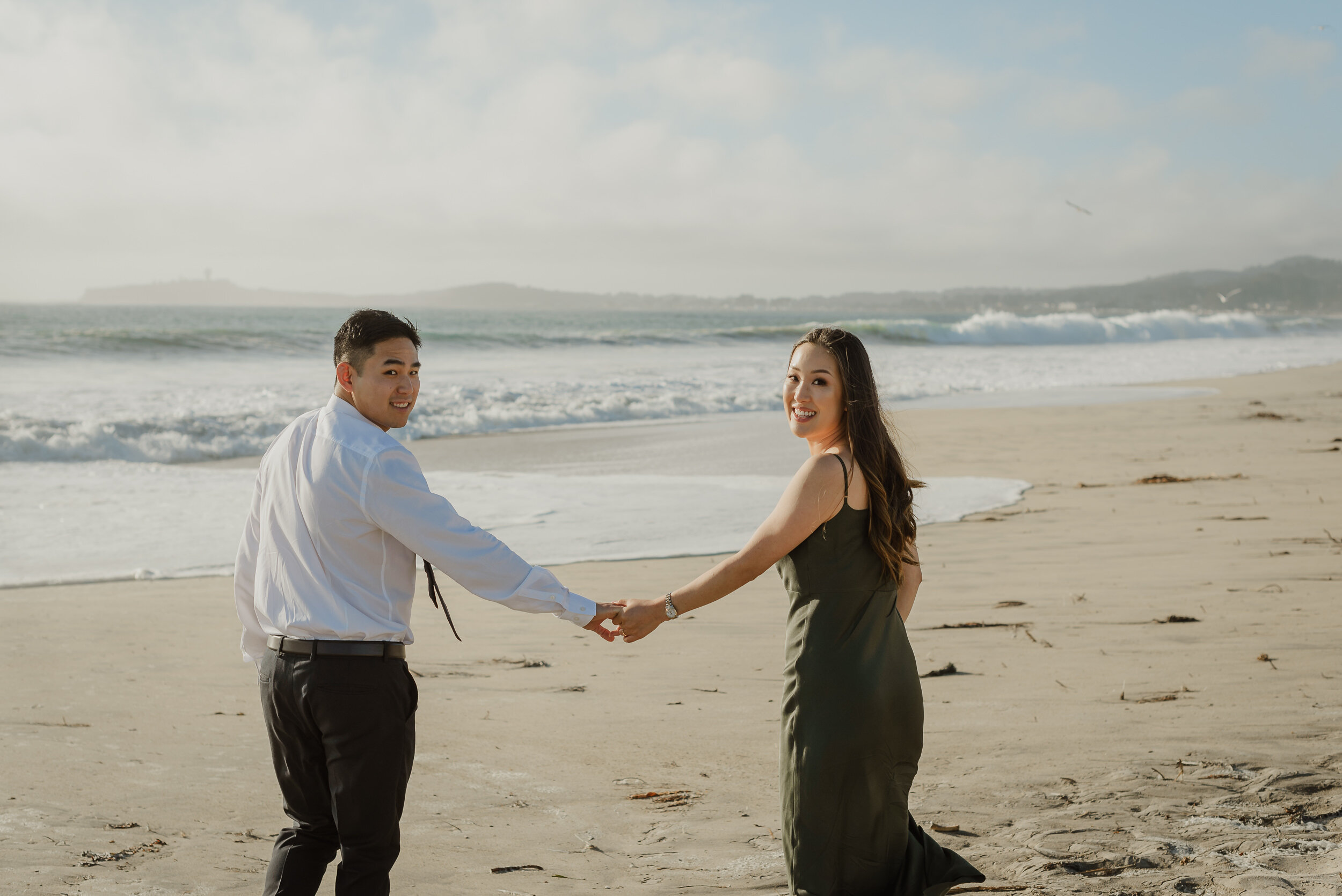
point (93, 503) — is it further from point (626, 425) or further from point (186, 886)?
point (626, 425)

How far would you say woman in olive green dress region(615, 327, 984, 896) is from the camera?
2.56 meters

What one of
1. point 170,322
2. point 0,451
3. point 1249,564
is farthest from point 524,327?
point 1249,564

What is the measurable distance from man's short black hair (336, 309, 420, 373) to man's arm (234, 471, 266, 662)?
1.32 feet

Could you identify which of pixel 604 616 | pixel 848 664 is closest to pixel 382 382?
pixel 604 616

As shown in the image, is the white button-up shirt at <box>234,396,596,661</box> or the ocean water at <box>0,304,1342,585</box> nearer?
the white button-up shirt at <box>234,396,596,661</box>

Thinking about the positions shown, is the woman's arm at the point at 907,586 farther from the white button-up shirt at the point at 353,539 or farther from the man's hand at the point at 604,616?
the white button-up shirt at the point at 353,539

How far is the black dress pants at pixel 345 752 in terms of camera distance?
96.0 inches

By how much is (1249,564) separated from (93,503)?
9402 mm

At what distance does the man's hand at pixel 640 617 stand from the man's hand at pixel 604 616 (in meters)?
0.02

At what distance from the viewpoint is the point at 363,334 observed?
259 cm

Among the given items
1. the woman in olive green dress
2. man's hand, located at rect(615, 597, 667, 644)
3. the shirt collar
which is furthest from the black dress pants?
the woman in olive green dress

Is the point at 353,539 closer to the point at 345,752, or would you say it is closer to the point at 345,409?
the point at 345,409

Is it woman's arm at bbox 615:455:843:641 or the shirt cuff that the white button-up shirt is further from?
woman's arm at bbox 615:455:843:641

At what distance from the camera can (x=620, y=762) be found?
165 inches
